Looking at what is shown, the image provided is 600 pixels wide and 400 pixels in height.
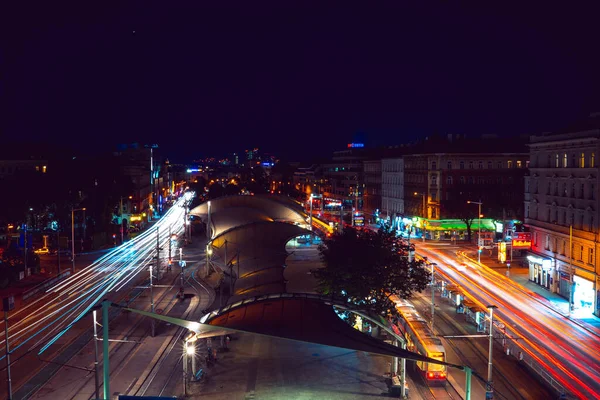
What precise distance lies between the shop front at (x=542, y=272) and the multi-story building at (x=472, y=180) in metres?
29.3

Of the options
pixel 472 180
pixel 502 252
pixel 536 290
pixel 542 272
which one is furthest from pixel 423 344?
pixel 472 180

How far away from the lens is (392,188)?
10531cm

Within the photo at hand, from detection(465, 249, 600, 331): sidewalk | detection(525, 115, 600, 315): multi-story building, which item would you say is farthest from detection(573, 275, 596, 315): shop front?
detection(465, 249, 600, 331): sidewalk

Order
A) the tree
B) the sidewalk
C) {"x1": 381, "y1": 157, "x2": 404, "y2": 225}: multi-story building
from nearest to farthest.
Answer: the tree → the sidewalk → {"x1": 381, "y1": 157, "x2": 404, "y2": 225}: multi-story building

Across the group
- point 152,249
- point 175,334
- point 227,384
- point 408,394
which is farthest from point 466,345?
point 152,249

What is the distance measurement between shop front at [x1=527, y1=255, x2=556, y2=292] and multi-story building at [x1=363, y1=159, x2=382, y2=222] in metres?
60.6

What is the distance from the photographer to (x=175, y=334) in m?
35.2

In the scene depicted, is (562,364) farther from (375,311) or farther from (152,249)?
(152,249)

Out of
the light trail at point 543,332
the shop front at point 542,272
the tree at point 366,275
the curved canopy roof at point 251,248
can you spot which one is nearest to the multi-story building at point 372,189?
the curved canopy roof at point 251,248

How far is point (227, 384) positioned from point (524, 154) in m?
70.9

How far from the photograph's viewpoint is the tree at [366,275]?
107 ft

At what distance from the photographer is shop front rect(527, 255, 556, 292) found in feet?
156

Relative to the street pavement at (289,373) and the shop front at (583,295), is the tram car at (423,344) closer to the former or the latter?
the street pavement at (289,373)

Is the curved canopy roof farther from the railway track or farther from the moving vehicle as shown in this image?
the moving vehicle
